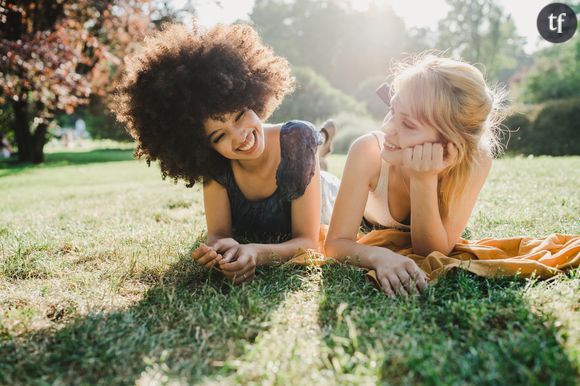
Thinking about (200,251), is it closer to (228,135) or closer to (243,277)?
(243,277)

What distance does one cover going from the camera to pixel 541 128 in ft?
51.0

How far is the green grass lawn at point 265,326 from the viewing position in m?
1.65

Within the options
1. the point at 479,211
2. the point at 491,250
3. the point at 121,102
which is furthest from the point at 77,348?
the point at 479,211

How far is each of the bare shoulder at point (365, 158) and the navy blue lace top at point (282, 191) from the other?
0.37 metres

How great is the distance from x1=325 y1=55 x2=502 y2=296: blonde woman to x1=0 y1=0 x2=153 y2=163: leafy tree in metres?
6.24

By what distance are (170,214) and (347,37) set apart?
160ft

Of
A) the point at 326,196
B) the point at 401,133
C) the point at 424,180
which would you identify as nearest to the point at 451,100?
the point at 401,133

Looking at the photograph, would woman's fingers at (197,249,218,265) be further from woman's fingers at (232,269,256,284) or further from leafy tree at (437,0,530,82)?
leafy tree at (437,0,530,82)

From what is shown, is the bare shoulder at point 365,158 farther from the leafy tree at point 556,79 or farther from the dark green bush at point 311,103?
the leafy tree at point 556,79

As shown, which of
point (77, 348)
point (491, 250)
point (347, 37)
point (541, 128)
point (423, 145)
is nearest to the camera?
point (77, 348)

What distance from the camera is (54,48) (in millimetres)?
9430

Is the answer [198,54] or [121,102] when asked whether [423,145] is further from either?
[121,102]

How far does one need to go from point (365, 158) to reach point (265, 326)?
4.62 feet

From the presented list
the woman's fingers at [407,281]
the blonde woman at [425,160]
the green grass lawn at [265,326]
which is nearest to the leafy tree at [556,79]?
the blonde woman at [425,160]
